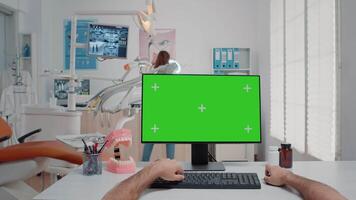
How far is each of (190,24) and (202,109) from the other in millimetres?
4172

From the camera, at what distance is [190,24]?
18.4 feet

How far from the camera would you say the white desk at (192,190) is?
47.4 inches

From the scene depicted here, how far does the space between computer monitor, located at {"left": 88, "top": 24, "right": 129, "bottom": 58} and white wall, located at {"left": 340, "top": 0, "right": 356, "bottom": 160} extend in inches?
57.9

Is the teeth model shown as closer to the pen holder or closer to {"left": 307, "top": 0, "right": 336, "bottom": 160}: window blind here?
the pen holder

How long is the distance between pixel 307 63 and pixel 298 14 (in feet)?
1.84

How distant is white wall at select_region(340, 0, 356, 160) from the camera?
212 cm

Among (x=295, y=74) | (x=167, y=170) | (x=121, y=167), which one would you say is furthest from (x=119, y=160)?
(x=295, y=74)

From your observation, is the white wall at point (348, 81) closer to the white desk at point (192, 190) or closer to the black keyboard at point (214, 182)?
the white desk at point (192, 190)

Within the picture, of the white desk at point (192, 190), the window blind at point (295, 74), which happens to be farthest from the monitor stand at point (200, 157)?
the window blind at point (295, 74)

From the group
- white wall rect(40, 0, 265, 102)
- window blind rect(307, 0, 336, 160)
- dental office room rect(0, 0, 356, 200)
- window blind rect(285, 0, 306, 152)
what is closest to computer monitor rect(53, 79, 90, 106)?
dental office room rect(0, 0, 356, 200)

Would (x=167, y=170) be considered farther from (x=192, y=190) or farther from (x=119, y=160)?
(x=119, y=160)

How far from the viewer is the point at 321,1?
2766mm

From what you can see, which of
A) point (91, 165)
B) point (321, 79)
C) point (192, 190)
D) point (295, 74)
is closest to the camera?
point (192, 190)

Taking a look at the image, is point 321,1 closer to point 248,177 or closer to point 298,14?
point 298,14
